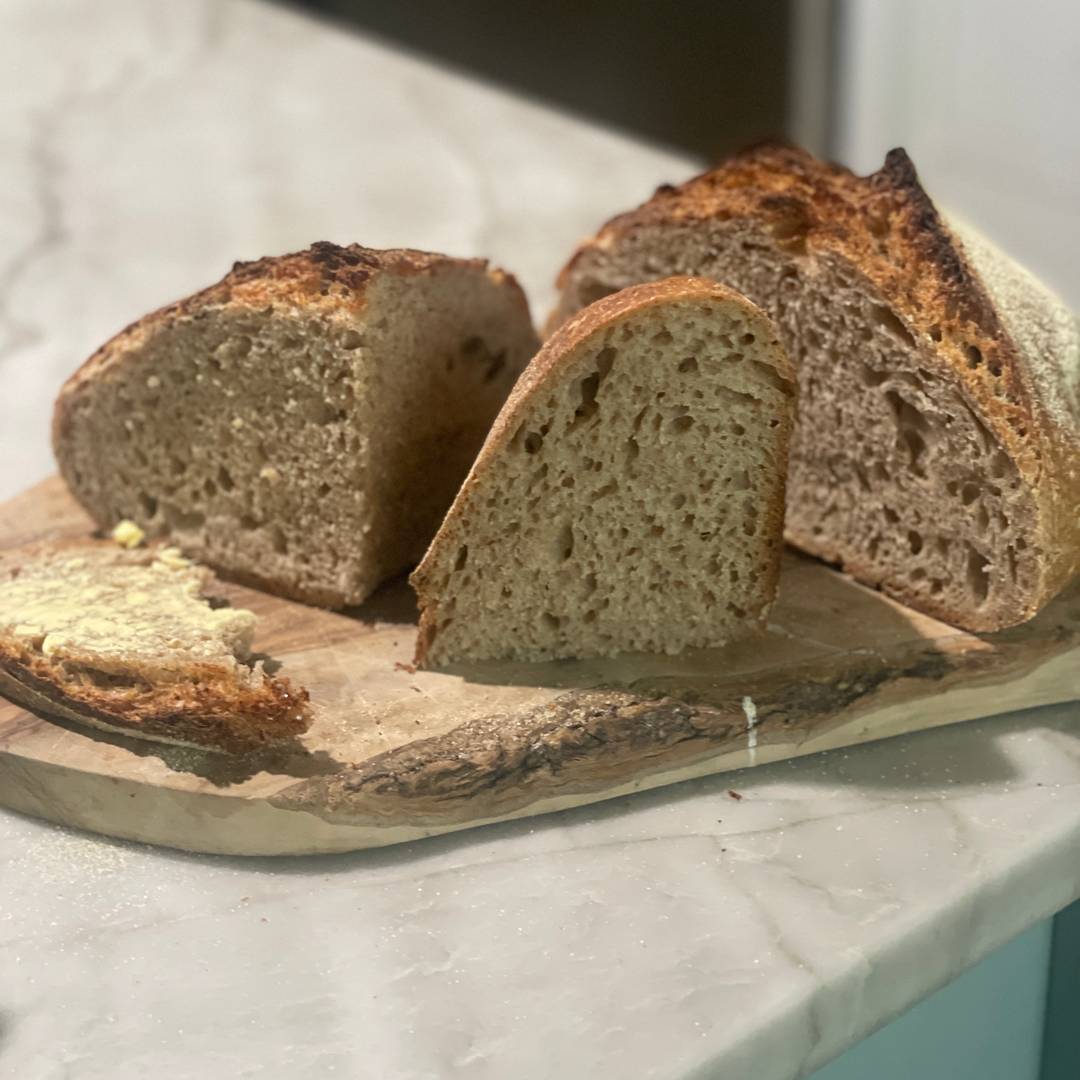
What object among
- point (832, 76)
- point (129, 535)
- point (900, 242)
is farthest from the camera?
point (832, 76)

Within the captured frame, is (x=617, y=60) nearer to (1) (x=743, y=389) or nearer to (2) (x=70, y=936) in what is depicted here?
(1) (x=743, y=389)

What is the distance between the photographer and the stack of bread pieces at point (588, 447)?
2.02m

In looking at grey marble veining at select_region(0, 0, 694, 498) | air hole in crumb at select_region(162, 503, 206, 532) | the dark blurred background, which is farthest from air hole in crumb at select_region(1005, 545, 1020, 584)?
the dark blurred background

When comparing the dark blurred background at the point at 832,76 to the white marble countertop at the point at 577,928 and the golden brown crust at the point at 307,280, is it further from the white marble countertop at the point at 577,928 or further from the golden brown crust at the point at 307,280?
the white marble countertop at the point at 577,928

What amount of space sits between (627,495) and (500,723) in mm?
357

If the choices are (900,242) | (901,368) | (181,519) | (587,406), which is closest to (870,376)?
(901,368)

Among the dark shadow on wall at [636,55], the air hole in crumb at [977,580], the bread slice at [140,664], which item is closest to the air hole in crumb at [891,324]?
the air hole in crumb at [977,580]

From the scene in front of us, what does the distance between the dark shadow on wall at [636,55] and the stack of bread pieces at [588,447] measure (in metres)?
3.22

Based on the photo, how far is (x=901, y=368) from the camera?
2176 millimetres

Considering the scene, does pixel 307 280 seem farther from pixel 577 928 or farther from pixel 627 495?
pixel 577 928

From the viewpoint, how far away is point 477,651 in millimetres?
2164

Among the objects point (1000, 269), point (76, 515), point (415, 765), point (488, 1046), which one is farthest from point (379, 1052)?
point (1000, 269)

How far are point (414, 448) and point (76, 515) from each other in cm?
61

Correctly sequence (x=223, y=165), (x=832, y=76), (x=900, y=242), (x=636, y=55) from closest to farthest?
(x=900, y=242) → (x=223, y=165) → (x=832, y=76) → (x=636, y=55)
